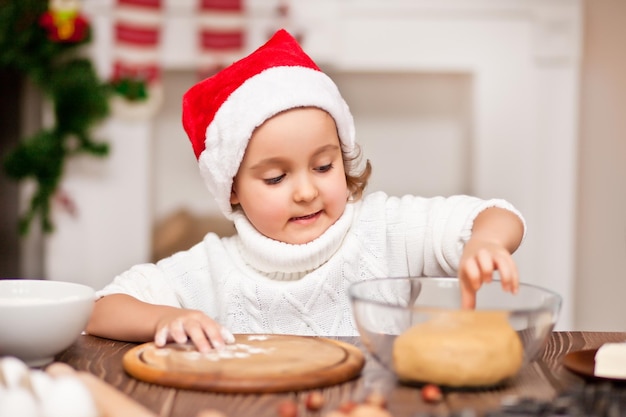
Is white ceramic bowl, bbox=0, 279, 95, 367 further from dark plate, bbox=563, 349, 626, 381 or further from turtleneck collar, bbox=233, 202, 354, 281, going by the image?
dark plate, bbox=563, 349, 626, 381

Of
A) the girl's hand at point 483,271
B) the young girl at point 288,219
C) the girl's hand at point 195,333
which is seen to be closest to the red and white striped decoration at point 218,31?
the young girl at point 288,219

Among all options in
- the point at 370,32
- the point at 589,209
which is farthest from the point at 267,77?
the point at 589,209

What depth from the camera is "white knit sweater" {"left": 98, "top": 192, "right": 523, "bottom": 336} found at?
4.34 ft

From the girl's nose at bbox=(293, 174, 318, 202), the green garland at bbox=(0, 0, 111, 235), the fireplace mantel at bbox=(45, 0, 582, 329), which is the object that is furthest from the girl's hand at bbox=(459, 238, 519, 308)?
the green garland at bbox=(0, 0, 111, 235)

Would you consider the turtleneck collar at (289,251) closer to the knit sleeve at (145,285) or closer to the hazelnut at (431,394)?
the knit sleeve at (145,285)

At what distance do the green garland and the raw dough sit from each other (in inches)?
88.1

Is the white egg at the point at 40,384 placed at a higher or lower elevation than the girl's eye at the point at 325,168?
lower

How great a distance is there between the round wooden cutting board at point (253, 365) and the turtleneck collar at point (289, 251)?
0.34 m

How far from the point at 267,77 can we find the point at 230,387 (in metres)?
0.67

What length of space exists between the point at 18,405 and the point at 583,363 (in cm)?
54

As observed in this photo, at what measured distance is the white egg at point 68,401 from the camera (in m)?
0.66

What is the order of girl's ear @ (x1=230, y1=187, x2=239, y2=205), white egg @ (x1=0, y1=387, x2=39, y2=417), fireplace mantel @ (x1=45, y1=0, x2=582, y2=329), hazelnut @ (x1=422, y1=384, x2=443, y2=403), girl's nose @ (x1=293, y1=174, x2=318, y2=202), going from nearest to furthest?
1. white egg @ (x1=0, y1=387, x2=39, y2=417)
2. hazelnut @ (x1=422, y1=384, x2=443, y2=403)
3. girl's nose @ (x1=293, y1=174, x2=318, y2=202)
4. girl's ear @ (x1=230, y1=187, x2=239, y2=205)
5. fireplace mantel @ (x1=45, y1=0, x2=582, y2=329)

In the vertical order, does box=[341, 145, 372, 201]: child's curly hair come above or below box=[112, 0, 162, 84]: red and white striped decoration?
below

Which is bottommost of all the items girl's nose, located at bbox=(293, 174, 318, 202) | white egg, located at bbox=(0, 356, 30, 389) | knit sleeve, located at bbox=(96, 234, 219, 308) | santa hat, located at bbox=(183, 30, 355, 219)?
knit sleeve, located at bbox=(96, 234, 219, 308)
